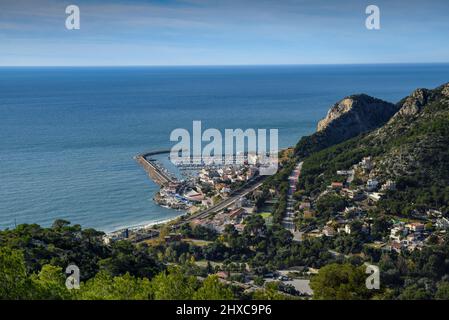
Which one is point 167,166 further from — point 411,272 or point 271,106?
point 271,106

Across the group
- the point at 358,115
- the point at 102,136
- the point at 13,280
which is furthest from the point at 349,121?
the point at 13,280

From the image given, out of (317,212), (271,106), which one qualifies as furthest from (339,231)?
(271,106)

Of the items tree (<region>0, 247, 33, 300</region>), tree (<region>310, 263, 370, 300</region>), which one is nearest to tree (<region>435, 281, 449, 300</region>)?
tree (<region>310, 263, 370, 300</region>)

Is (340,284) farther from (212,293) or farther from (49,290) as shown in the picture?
(49,290)

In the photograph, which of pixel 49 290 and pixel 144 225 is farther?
pixel 144 225

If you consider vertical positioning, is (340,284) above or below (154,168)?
above

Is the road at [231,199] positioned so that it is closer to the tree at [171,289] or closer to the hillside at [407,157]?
the hillside at [407,157]

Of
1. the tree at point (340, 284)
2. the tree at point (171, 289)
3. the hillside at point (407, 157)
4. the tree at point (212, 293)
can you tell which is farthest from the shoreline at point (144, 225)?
the tree at point (212, 293)
